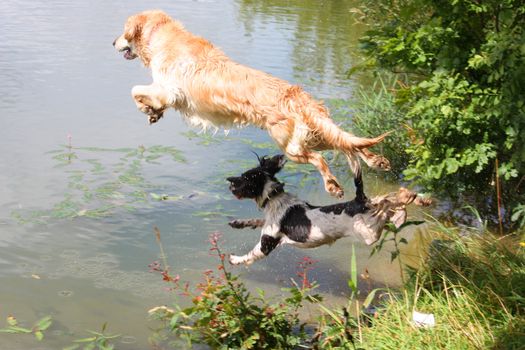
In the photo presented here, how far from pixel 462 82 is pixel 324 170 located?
4.87 ft

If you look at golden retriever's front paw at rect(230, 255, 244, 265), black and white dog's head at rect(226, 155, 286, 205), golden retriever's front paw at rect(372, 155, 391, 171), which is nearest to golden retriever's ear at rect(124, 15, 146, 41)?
black and white dog's head at rect(226, 155, 286, 205)

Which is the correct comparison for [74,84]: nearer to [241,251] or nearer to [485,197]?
[241,251]

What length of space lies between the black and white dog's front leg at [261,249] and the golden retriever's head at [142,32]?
2092 mm

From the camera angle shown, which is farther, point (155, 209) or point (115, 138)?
point (115, 138)

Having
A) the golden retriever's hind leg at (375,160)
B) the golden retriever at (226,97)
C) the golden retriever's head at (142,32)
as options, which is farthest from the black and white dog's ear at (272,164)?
the golden retriever's head at (142,32)

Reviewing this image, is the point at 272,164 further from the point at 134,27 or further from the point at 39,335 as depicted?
the point at 39,335

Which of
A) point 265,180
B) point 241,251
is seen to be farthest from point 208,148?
point 265,180

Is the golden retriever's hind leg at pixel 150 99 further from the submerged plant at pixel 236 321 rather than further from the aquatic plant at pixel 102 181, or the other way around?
the submerged plant at pixel 236 321

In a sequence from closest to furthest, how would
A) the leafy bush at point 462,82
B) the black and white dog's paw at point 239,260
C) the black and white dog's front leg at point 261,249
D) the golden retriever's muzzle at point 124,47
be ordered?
the leafy bush at point 462,82, the black and white dog's front leg at point 261,249, the black and white dog's paw at point 239,260, the golden retriever's muzzle at point 124,47

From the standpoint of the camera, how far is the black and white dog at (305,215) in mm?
5355

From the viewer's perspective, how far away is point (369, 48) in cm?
678

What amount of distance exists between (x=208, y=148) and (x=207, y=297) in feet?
14.3

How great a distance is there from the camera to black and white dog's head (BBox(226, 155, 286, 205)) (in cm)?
594

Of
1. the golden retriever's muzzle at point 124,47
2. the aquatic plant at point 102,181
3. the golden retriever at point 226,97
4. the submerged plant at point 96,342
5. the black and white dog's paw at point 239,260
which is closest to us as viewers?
the submerged plant at point 96,342
